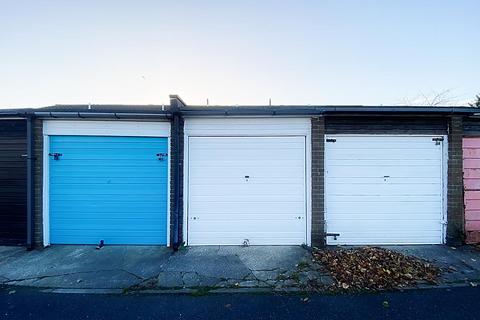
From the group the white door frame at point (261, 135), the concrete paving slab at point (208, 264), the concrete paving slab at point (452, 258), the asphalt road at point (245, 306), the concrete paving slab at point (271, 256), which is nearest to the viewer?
the asphalt road at point (245, 306)

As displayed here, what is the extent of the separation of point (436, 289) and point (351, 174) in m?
2.61

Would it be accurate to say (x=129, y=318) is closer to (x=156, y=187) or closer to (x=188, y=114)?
(x=156, y=187)

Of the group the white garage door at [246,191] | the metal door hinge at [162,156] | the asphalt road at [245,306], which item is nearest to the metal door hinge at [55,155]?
the metal door hinge at [162,156]

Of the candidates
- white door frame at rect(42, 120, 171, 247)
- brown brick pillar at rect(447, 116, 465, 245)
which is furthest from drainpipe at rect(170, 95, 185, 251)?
brown brick pillar at rect(447, 116, 465, 245)

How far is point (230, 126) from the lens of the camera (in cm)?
584

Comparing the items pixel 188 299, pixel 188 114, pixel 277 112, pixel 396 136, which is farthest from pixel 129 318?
pixel 396 136

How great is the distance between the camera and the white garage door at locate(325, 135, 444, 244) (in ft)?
18.8

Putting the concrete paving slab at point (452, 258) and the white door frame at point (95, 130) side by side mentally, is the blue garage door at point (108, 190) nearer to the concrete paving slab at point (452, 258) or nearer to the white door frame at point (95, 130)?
the white door frame at point (95, 130)

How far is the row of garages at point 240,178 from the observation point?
5711 millimetres

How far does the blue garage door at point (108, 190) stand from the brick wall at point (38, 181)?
21cm

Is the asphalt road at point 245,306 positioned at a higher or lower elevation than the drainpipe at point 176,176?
lower

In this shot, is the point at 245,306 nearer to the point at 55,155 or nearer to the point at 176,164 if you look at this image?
the point at 176,164

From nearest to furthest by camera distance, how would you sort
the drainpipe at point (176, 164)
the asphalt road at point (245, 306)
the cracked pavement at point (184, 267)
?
the asphalt road at point (245, 306)
the cracked pavement at point (184, 267)
the drainpipe at point (176, 164)

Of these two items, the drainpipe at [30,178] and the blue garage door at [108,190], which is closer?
the drainpipe at [30,178]
